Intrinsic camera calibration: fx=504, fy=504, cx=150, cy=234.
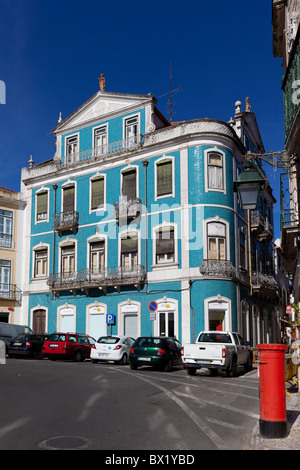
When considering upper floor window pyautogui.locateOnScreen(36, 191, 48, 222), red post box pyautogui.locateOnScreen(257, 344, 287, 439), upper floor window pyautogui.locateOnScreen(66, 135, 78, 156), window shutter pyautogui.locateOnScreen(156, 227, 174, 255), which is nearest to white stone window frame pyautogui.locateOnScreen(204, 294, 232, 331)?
window shutter pyautogui.locateOnScreen(156, 227, 174, 255)

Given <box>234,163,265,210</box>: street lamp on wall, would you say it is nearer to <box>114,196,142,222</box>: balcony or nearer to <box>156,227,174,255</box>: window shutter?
<box>156,227,174,255</box>: window shutter

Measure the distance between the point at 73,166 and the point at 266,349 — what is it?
28947mm

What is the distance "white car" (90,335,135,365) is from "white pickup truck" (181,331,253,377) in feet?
16.1

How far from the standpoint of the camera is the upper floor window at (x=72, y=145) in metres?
36.1

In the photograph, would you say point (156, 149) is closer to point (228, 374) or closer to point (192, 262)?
point (192, 262)

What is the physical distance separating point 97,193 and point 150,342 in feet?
49.8

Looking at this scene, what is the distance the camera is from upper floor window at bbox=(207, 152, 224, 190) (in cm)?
2962

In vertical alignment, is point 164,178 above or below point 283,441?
above

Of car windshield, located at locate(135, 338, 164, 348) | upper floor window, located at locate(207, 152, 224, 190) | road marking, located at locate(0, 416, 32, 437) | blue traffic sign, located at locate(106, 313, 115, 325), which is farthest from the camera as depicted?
blue traffic sign, located at locate(106, 313, 115, 325)

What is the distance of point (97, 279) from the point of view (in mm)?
31641

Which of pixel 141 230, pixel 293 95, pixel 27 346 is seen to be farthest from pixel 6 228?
pixel 293 95

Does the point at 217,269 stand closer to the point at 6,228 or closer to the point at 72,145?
the point at 72,145

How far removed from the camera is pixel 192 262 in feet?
93.5

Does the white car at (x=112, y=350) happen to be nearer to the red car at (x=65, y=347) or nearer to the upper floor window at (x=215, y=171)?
the red car at (x=65, y=347)
